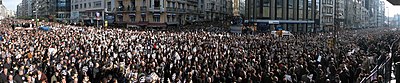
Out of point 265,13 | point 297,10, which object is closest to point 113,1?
point 265,13

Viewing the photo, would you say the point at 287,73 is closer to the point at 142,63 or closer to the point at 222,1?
the point at 142,63

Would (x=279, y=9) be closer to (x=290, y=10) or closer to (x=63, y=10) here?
(x=290, y=10)

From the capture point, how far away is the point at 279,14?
69.1m

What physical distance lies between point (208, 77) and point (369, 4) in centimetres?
17540

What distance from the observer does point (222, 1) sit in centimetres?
9856

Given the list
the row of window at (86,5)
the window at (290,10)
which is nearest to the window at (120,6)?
the row of window at (86,5)

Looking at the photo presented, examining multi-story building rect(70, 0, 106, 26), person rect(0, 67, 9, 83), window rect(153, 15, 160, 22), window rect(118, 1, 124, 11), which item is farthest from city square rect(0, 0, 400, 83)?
multi-story building rect(70, 0, 106, 26)

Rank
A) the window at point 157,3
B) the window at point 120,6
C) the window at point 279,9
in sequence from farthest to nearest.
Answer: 1. the window at point 120,6
2. the window at point 279,9
3. the window at point 157,3

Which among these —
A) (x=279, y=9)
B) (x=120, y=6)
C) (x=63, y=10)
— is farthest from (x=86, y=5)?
(x=279, y=9)

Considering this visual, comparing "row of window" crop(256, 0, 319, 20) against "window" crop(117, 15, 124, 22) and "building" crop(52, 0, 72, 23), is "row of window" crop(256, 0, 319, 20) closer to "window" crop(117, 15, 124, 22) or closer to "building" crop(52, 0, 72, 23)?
"window" crop(117, 15, 124, 22)

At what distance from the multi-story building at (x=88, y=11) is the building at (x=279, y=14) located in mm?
26607

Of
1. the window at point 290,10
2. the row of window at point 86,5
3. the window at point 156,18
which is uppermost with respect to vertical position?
the row of window at point 86,5

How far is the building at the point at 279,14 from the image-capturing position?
220ft

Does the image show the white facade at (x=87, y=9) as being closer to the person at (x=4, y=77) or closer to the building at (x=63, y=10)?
the building at (x=63, y=10)
